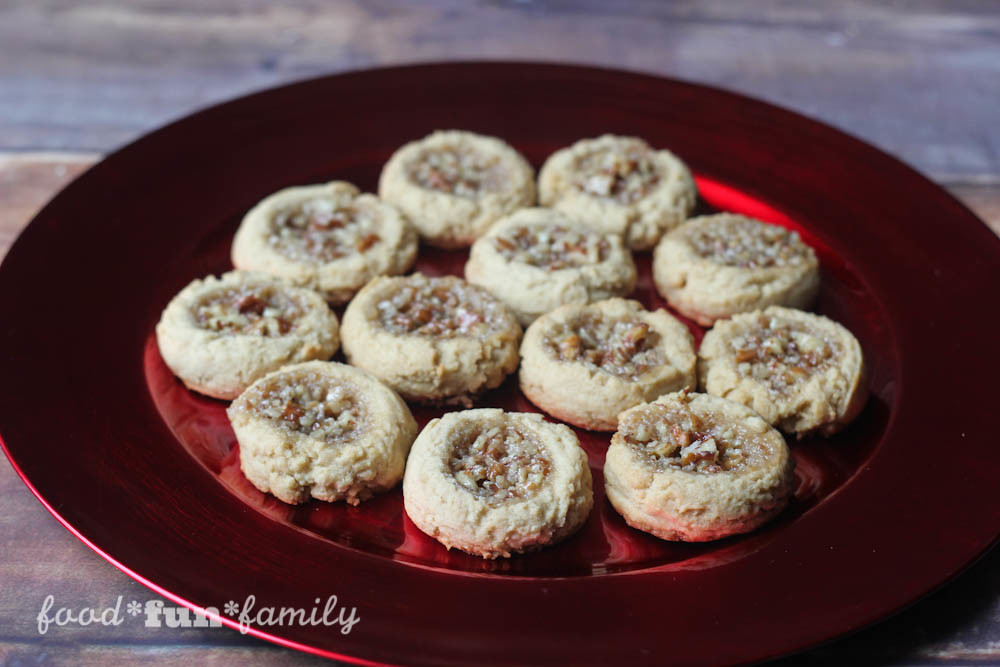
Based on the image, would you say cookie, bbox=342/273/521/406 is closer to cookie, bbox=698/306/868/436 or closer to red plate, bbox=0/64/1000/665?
red plate, bbox=0/64/1000/665

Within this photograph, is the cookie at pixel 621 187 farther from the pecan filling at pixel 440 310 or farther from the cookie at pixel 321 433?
the cookie at pixel 321 433

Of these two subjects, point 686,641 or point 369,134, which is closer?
point 686,641

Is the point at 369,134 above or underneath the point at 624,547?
above

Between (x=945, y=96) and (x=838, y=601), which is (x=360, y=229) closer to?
(x=838, y=601)

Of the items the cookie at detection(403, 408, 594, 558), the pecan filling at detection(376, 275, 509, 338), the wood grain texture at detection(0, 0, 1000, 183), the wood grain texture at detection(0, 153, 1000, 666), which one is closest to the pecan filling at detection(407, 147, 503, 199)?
the pecan filling at detection(376, 275, 509, 338)

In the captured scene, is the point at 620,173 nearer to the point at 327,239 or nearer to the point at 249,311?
the point at 327,239

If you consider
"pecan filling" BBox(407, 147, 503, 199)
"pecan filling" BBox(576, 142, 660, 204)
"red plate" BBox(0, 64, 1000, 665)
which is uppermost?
"pecan filling" BBox(576, 142, 660, 204)

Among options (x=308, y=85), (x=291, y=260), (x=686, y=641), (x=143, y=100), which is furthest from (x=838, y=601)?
(x=143, y=100)
